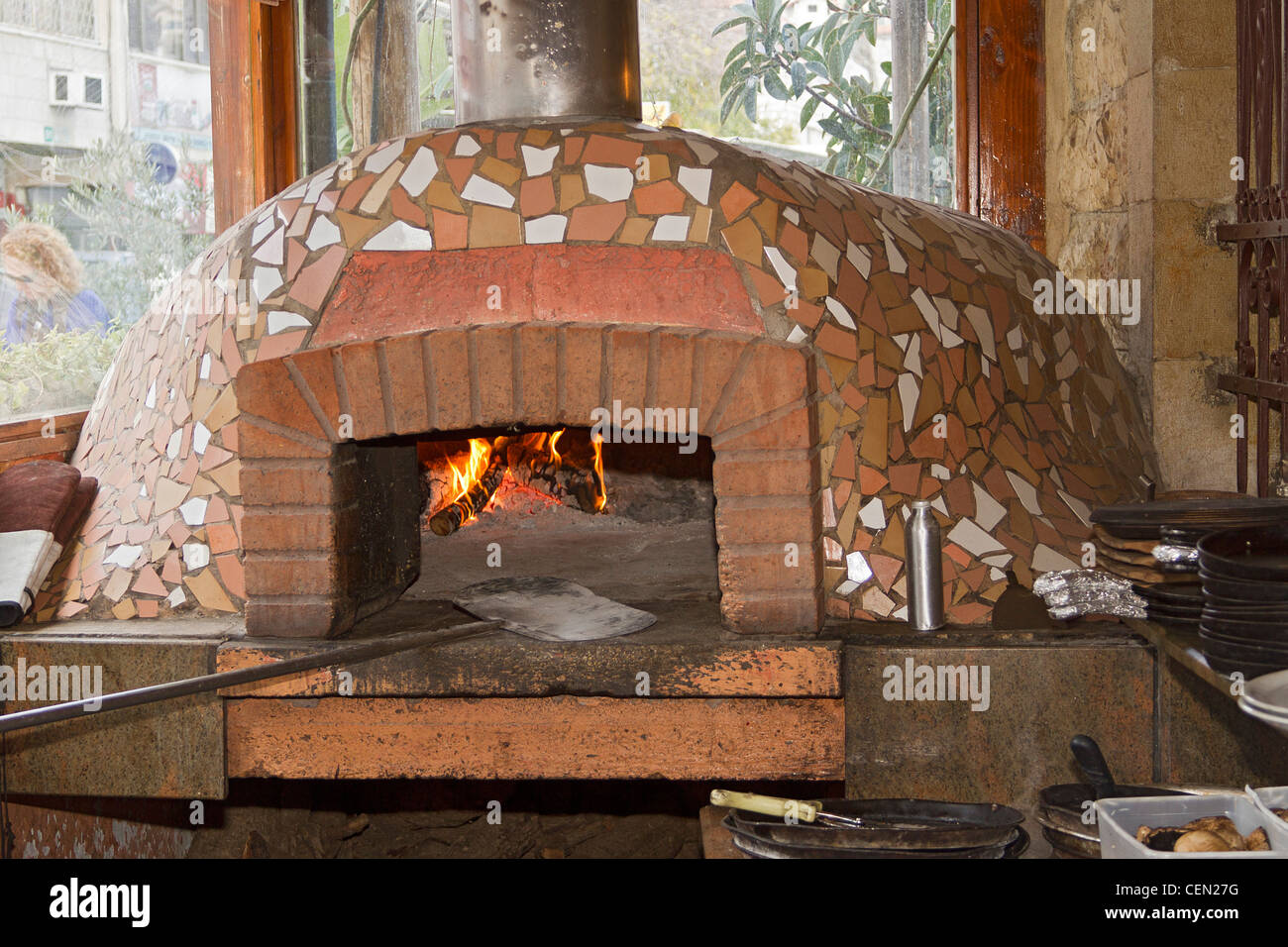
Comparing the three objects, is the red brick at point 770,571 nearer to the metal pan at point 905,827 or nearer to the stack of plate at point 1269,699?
the metal pan at point 905,827

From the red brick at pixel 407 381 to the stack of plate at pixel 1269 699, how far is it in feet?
6.12

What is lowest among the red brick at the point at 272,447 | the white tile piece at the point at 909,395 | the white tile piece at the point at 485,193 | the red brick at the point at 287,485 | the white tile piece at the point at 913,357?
the red brick at the point at 287,485

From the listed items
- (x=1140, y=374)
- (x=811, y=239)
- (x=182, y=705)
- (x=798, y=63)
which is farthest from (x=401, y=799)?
(x=798, y=63)

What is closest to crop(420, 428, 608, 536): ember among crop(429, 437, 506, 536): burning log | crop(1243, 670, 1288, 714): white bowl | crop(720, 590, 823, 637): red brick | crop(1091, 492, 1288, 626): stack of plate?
crop(429, 437, 506, 536): burning log

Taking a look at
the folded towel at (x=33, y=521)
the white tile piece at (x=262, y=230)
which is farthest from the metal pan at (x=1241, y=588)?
the folded towel at (x=33, y=521)

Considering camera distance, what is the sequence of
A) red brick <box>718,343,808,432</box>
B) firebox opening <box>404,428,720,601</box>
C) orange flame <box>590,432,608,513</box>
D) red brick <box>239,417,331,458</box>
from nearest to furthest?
1. red brick <box>718,343,808,432</box>
2. red brick <box>239,417,331,458</box>
3. firebox opening <box>404,428,720,601</box>
4. orange flame <box>590,432,608,513</box>

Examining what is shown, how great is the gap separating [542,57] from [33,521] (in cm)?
178

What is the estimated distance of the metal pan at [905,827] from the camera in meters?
2.10

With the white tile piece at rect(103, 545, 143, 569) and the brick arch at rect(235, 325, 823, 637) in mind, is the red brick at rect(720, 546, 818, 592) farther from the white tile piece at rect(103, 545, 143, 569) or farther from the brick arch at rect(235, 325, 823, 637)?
the white tile piece at rect(103, 545, 143, 569)

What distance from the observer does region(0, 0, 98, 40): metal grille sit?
3.79 metres

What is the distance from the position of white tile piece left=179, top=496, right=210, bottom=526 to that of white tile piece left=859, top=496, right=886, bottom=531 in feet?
5.48

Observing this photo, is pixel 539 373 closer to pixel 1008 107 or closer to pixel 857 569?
pixel 857 569
